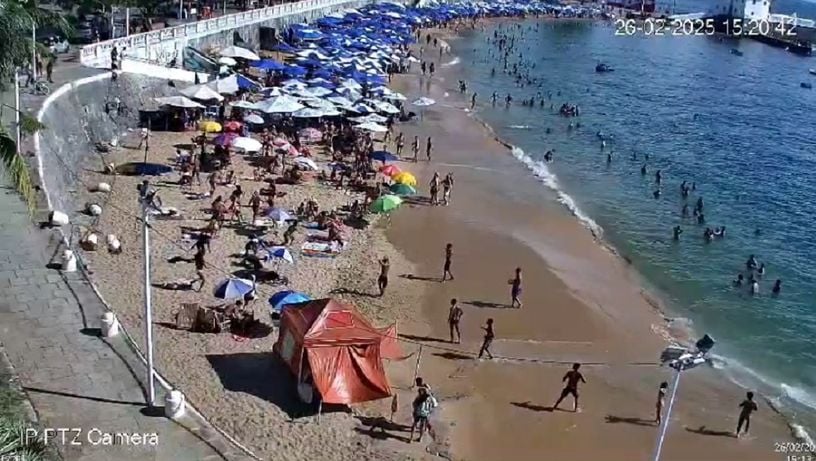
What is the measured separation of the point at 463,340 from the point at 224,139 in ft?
44.4

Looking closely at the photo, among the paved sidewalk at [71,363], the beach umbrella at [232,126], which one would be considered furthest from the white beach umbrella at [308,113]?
the paved sidewalk at [71,363]

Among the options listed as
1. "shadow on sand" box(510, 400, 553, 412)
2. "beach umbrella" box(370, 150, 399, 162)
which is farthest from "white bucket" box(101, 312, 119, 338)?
"beach umbrella" box(370, 150, 399, 162)

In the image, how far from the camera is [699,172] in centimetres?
4016

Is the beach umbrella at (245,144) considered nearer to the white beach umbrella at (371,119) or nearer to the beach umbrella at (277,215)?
the beach umbrella at (277,215)

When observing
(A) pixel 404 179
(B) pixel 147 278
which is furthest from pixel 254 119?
(B) pixel 147 278

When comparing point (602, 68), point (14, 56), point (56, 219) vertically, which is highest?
point (14, 56)

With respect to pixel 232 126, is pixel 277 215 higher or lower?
lower

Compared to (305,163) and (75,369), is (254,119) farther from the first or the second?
(75,369)

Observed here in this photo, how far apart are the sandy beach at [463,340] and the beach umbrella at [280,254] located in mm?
346

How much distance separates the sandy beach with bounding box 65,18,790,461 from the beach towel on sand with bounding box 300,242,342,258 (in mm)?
339

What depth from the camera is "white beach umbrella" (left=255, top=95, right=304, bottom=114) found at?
33.1 m

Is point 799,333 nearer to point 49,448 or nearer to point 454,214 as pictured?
point 454,214

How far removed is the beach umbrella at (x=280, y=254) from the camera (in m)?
21.2

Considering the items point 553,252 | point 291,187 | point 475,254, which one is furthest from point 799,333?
point 291,187
